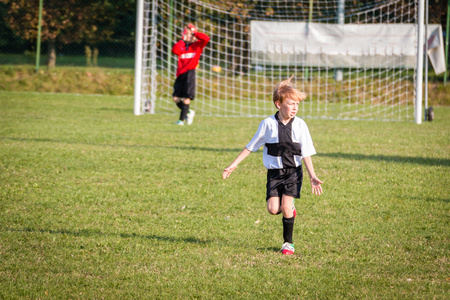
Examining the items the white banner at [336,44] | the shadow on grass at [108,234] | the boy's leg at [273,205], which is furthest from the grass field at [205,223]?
the white banner at [336,44]

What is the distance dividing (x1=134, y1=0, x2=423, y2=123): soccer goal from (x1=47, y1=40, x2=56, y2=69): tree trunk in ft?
14.8

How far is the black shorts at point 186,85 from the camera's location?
12.6 meters

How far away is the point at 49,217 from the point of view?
5066 mm

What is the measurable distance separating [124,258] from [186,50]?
29.6 ft

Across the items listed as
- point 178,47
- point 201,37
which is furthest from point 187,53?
point 201,37

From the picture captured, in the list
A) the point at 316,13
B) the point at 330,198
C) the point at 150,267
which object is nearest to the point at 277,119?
the point at 150,267

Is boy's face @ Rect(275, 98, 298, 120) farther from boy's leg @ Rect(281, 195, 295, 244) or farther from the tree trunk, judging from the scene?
the tree trunk

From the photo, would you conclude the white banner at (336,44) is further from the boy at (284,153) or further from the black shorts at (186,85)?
the boy at (284,153)

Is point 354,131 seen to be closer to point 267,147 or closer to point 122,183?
point 122,183

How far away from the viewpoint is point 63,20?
21.5 meters

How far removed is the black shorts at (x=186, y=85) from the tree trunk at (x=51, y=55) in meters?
9.90

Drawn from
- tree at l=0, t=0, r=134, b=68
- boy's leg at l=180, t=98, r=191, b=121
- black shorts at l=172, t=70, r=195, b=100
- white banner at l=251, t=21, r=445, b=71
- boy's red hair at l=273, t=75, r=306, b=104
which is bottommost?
boy's red hair at l=273, t=75, r=306, b=104

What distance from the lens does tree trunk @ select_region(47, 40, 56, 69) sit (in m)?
20.8

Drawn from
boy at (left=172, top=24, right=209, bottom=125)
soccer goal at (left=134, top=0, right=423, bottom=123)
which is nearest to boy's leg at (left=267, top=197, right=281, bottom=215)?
boy at (left=172, top=24, right=209, bottom=125)
